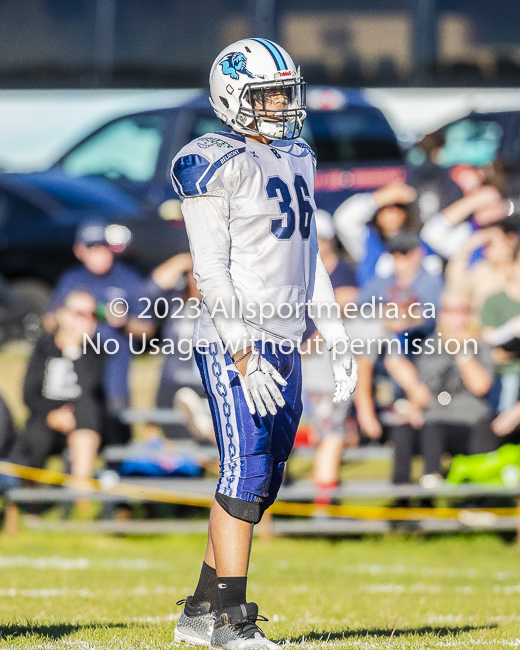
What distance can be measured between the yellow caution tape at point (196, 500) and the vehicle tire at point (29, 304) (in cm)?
566

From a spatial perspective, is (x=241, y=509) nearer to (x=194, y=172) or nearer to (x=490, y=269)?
(x=194, y=172)

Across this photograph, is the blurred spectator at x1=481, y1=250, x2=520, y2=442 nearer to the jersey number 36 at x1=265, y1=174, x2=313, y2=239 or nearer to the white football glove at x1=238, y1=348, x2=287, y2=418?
the jersey number 36 at x1=265, y1=174, x2=313, y2=239

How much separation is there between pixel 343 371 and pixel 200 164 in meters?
0.92

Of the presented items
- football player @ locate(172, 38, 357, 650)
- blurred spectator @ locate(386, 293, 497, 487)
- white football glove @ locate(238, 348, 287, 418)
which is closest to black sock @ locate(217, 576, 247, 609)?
football player @ locate(172, 38, 357, 650)

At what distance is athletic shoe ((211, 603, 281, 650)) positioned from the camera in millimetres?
4051

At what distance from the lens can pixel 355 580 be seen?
7293mm

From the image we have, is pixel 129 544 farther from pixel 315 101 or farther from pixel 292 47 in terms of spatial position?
pixel 292 47

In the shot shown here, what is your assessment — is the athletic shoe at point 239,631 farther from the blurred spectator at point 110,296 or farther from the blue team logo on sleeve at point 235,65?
the blurred spectator at point 110,296

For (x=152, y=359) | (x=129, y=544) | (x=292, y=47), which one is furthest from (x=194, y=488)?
(x=292, y=47)

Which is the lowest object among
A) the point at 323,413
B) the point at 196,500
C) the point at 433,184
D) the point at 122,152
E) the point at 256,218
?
the point at 196,500

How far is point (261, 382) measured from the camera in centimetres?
404

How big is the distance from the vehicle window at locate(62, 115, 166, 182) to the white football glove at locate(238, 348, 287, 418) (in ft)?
36.0

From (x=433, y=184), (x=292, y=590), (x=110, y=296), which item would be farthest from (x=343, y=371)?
(x=433, y=184)

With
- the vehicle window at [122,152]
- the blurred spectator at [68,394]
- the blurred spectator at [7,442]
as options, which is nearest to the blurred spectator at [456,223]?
the blurred spectator at [68,394]
